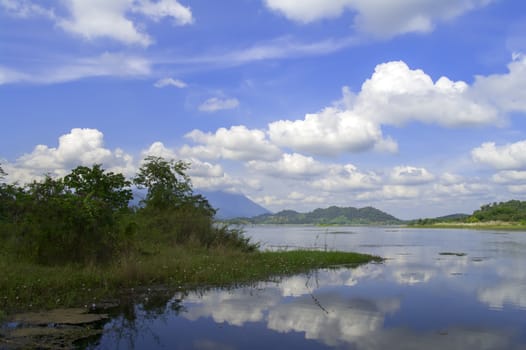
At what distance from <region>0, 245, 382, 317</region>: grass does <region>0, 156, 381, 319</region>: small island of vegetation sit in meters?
0.03

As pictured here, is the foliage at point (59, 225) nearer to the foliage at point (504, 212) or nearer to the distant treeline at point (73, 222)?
the distant treeline at point (73, 222)

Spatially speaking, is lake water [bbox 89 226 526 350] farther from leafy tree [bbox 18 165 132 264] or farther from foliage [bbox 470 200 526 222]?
foliage [bbox 470 200 526 222]

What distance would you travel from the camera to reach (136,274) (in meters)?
17.8

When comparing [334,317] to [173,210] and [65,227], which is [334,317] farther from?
[173,210]

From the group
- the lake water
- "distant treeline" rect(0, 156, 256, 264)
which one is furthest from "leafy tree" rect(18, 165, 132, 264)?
the lake water

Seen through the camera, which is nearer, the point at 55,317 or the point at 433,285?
the point at 55,317

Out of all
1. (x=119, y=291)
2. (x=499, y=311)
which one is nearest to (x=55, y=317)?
(x=119, y=291)

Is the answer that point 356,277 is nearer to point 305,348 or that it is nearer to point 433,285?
point 433,285

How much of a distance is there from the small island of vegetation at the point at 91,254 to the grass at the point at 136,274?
0.10 ft

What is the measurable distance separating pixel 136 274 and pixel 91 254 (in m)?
2.18

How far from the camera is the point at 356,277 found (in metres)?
23.4

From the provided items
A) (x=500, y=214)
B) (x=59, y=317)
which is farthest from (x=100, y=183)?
(x=500, y=214)

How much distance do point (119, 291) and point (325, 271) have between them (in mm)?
13018

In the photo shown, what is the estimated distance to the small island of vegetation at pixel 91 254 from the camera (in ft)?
48.1
